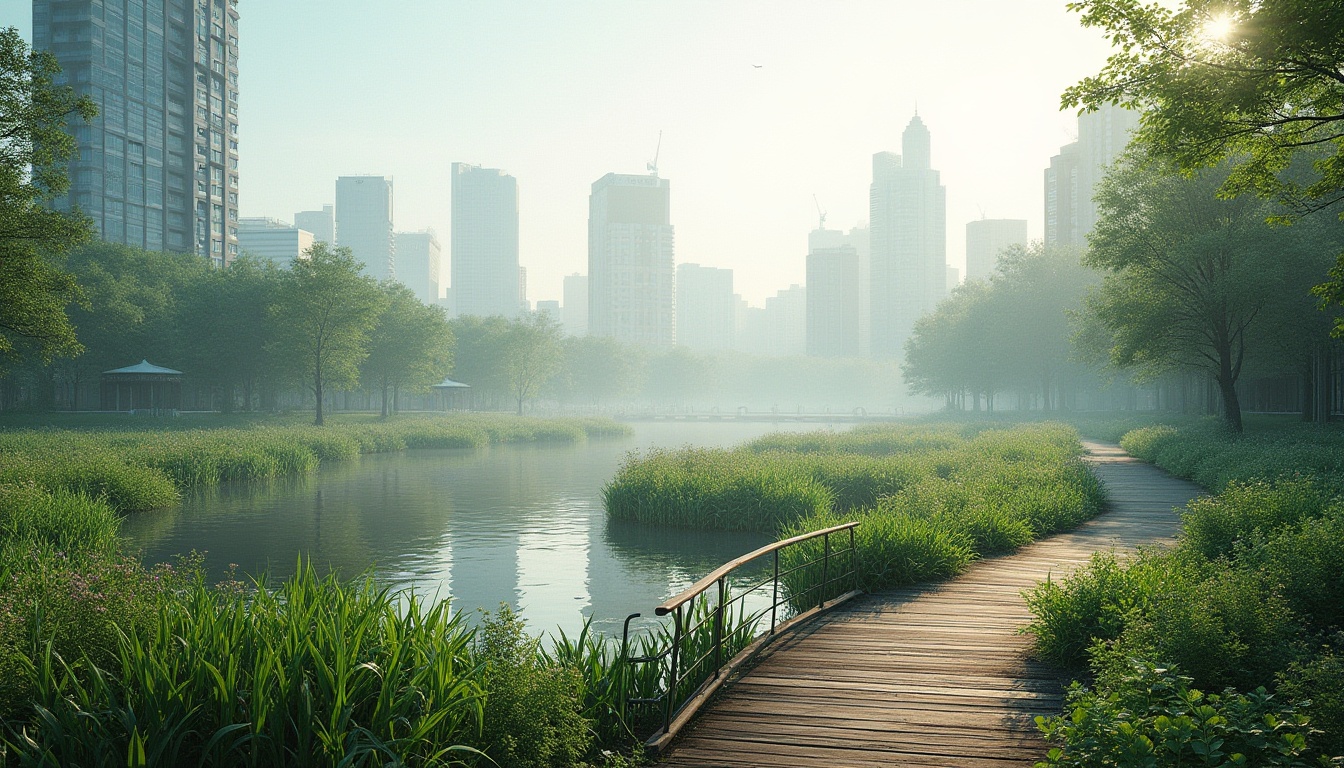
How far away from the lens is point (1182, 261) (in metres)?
31.1

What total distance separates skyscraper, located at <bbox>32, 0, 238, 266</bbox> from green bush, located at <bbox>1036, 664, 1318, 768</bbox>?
109113 millimetres

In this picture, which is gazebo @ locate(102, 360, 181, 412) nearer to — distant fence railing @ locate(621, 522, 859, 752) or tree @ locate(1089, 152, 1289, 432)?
tree @ locate(1089, 152, 1289, 432)

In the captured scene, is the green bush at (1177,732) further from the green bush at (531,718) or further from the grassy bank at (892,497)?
the grassy bank at (892,497)

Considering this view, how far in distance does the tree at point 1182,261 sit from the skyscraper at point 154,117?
95.5 metres

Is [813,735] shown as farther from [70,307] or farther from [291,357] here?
[70,307]

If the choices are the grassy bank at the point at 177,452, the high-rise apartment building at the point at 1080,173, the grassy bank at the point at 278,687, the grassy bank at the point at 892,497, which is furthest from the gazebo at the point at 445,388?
the high-rise apartment building at the point at 1080,173

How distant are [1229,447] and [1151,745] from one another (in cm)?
2526

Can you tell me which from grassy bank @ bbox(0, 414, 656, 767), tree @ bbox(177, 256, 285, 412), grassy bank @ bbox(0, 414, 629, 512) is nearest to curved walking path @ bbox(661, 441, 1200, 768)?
grassy bank @ bbox(0, 414, 656, 767)

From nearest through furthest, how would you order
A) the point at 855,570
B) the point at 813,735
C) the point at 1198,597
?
1. the point at 813,735
2. the point at 1198,597
3. the point at 855,570

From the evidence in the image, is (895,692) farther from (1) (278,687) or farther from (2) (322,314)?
(2) (322,314)

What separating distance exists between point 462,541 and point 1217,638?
1752cm

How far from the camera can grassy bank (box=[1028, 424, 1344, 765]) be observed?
4.88 metres

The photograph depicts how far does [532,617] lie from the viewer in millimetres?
14055

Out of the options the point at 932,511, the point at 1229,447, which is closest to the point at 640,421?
the point at 1229,447
